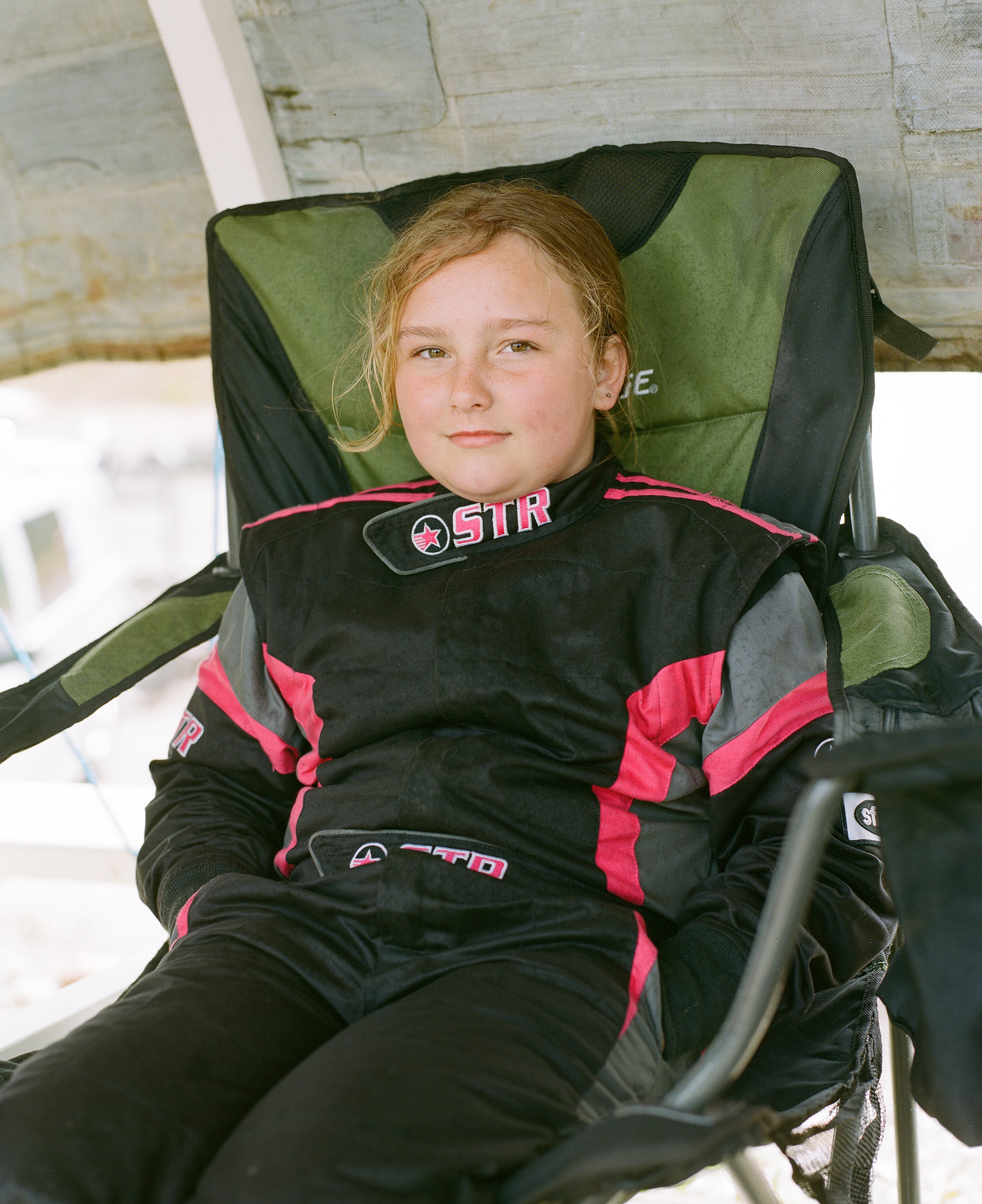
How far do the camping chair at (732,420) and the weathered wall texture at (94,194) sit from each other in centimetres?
57

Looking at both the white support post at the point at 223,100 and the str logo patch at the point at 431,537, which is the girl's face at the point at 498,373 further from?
the white support post at the point at 223,100

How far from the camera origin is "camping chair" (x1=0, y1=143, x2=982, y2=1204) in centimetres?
107

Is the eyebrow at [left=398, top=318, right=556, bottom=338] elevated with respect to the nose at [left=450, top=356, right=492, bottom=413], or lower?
elevated

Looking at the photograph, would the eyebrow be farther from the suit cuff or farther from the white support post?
the white support post

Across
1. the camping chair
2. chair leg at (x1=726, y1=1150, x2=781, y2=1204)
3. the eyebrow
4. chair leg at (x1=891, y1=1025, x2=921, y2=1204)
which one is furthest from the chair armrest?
the eyebrow

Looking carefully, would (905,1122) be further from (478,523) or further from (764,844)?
(478,523)

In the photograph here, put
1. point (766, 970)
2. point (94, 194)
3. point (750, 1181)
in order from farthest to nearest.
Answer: point (94, 194) → point (750, 1181) → point (766, 970)

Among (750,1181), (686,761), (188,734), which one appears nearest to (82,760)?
(188,734)

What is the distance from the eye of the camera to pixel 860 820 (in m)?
1.05

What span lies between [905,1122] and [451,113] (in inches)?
58.7

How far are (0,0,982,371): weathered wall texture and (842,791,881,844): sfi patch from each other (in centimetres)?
85

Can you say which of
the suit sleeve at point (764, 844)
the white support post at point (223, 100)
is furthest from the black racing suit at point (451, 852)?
the white support post at point (223, 100)

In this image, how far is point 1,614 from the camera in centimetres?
187

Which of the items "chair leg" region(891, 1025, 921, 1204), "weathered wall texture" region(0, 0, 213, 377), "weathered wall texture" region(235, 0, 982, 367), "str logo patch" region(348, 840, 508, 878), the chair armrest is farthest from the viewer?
"weathered wall texture" region(0, 0, 213, 377)
